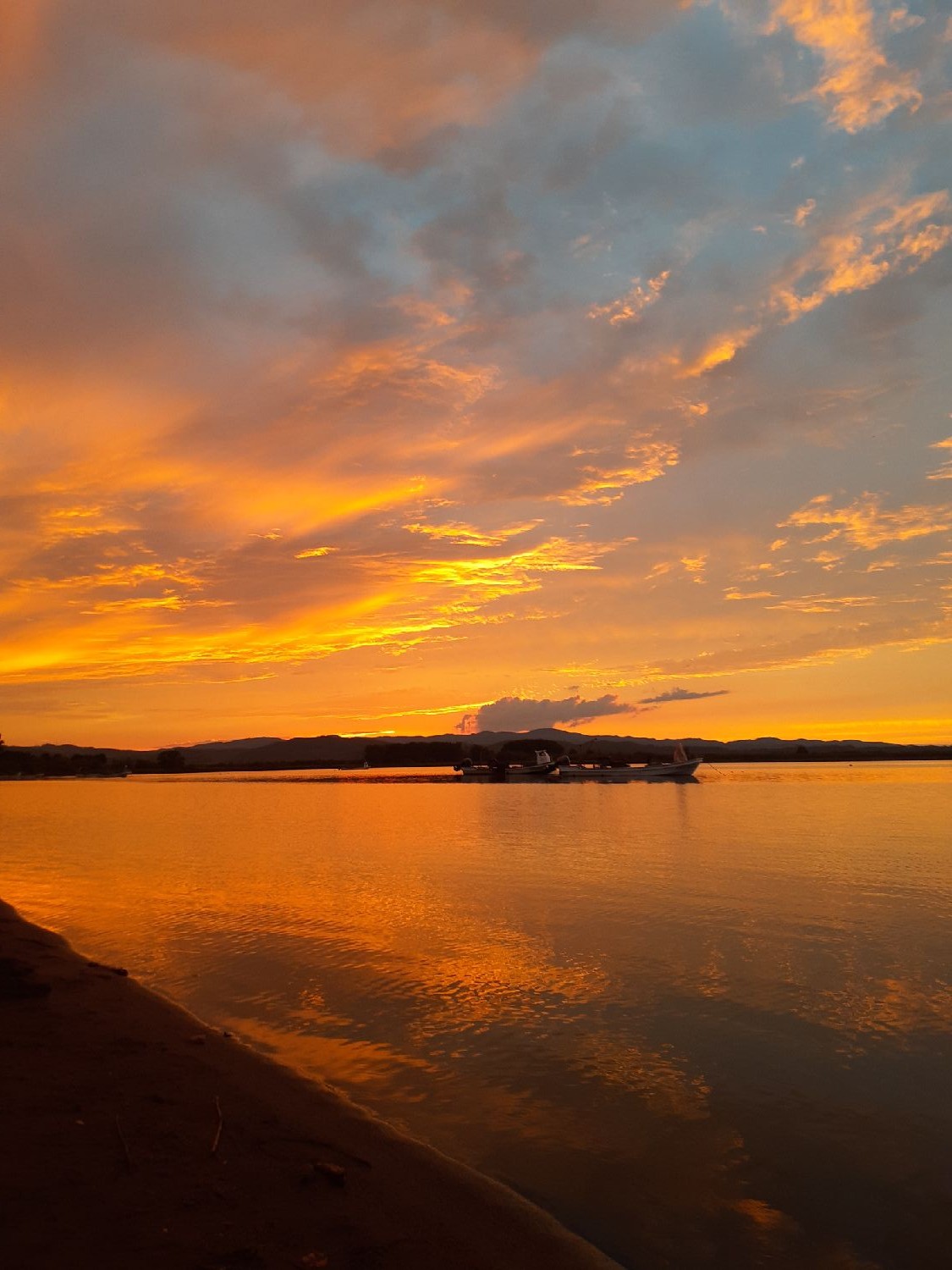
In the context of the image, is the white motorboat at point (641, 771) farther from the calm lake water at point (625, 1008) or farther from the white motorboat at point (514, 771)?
the calm lake water at point (625, 1008)

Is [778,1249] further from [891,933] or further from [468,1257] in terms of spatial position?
[891,933]

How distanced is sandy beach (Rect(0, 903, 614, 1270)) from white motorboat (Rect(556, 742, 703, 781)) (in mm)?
138030

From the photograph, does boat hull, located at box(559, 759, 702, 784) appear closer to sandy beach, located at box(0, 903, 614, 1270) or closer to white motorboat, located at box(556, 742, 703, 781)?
white motorboat, located at box(556, 742, 703, 781)

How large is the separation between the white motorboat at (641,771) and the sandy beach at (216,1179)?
138 m

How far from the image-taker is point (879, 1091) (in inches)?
448

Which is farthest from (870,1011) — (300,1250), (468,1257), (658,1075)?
(300,1250)

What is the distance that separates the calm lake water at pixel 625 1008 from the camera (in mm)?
8789

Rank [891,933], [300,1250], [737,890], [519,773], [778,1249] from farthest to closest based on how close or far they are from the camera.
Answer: [519,773] → [737,890] → [891,933] → [778,1249] → [300,1250]

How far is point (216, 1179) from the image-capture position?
768 centimetres

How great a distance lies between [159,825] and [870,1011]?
55.0m

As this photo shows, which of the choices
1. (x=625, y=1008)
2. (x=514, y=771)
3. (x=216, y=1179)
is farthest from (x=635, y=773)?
(x=216, y=1179)

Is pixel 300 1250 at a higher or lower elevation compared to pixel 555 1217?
higher

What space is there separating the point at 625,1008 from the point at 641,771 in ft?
454

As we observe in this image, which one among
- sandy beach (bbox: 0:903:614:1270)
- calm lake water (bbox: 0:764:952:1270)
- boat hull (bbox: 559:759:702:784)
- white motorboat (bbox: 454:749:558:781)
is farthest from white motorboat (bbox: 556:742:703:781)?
sandy beach (bbox: 0:903:614:1270)
